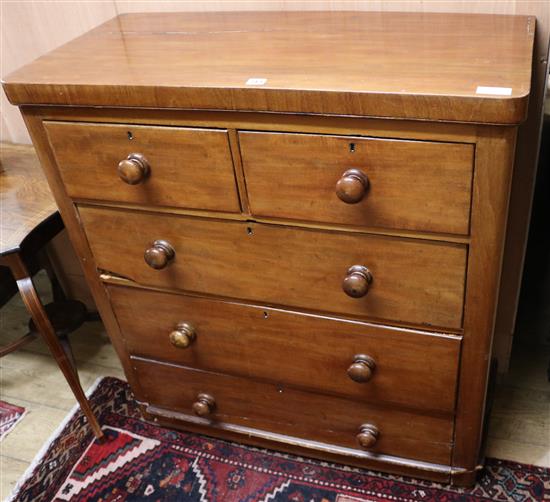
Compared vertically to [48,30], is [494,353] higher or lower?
lower

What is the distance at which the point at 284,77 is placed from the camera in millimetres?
1007

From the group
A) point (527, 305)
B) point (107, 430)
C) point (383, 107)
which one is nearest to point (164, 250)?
point (383, 107)

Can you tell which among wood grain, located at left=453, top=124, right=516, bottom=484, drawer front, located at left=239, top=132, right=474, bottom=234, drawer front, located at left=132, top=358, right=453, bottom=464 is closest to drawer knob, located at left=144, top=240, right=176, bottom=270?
drawer front, located at left=239, top=132, right=474, bottom=234

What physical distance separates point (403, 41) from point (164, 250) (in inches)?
23.1

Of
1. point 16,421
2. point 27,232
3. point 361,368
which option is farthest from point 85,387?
point 361,368

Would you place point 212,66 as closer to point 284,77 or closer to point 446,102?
point 284,77

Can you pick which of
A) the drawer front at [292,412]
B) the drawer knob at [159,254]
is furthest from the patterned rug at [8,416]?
the drawer knob at [159,254]

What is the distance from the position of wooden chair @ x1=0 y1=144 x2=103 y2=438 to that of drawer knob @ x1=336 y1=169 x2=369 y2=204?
79 cm

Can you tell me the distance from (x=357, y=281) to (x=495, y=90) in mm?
393

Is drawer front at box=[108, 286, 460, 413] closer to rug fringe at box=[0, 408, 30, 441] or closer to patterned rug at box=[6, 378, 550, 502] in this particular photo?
patterned rug at box=[6, 378, 550, 502]

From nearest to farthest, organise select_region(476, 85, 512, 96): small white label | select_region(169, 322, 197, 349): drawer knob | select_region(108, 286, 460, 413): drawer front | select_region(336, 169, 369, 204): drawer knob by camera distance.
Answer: select_region(476, 85, 512, 96): small white label → select_region(336, 169, 369, 204): drawer knob → select_region(108, 286, 460, 413): drawer front → select_region(169, 322, 197, 349): drawer knob

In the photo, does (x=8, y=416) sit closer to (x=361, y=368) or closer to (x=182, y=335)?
(x=182, y=335)

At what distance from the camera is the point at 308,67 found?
3.40ft

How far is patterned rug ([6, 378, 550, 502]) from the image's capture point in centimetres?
147
